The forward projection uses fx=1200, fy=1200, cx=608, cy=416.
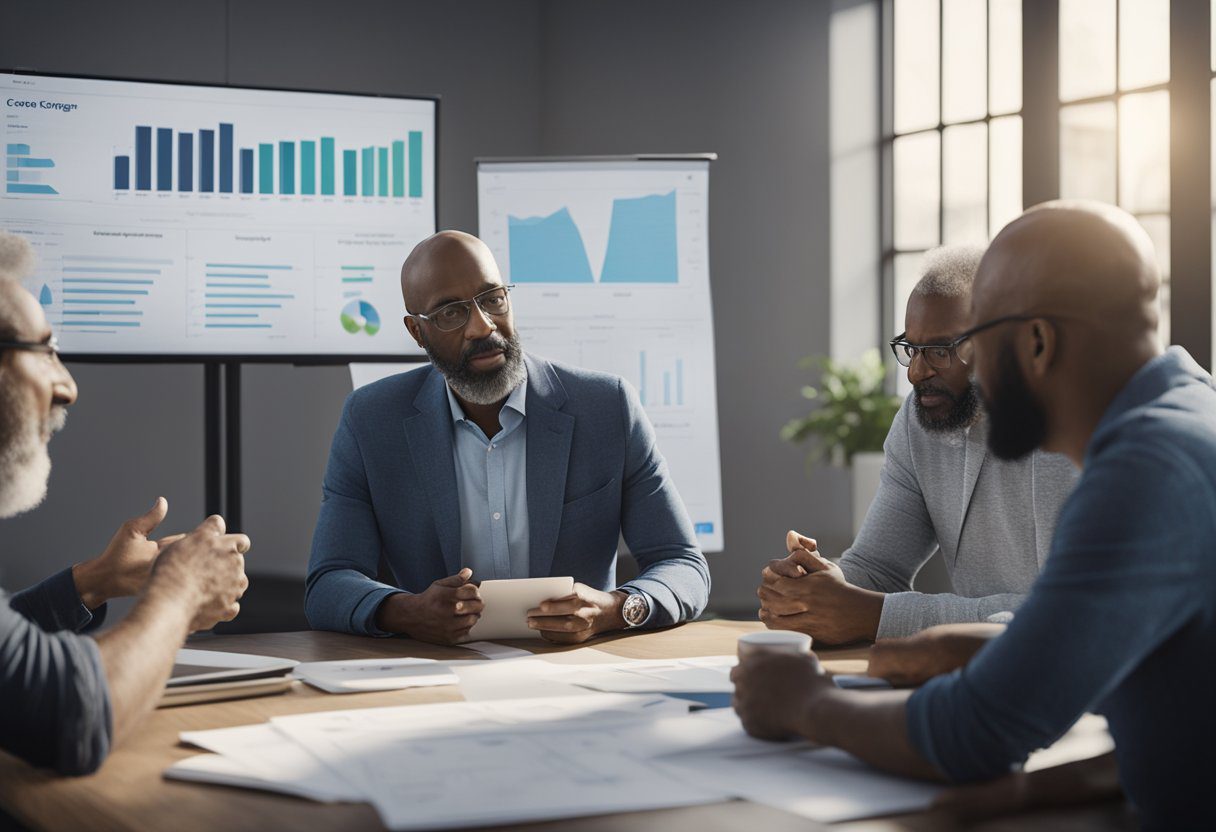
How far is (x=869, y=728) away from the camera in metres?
1.24

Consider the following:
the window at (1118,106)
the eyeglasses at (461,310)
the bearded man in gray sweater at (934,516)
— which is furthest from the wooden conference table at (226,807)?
the window at (1118,106)

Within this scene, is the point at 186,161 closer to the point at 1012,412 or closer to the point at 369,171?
the point at 369,171

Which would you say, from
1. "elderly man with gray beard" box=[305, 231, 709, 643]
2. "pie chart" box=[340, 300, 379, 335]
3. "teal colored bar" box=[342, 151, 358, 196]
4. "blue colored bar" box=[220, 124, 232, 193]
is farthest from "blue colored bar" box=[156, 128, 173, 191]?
"elderly man with gray beard" box=[305, 231, 709, 643]

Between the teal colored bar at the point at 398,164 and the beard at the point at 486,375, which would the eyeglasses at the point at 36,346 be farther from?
the teal colored bar at the point at 398,164

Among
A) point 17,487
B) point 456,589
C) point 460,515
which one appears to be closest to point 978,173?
point 460,515

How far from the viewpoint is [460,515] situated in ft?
8.53

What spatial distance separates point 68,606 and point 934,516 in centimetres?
164

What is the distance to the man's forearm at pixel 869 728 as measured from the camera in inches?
47.5

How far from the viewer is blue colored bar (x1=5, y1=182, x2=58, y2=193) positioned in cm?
362

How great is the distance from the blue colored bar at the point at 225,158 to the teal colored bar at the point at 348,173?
36 centimetres

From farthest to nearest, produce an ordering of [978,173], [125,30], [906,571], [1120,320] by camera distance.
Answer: [978,173], [125,30], [906,571], [1120,320]

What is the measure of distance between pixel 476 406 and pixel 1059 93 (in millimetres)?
3643

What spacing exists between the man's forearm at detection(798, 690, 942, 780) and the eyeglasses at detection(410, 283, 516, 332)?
155 cm

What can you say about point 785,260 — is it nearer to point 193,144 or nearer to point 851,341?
point 851,341
